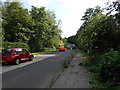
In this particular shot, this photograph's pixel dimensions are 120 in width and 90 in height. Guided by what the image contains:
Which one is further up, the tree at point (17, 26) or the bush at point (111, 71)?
the tree at point (17, 26)

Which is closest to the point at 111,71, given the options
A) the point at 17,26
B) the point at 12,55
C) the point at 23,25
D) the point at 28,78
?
the point at 28,78

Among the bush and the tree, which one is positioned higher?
the tree

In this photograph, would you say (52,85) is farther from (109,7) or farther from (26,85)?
(109,7)

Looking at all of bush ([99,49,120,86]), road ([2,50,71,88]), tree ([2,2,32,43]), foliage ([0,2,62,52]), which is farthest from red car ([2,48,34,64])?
tree ([2,2,32,43])

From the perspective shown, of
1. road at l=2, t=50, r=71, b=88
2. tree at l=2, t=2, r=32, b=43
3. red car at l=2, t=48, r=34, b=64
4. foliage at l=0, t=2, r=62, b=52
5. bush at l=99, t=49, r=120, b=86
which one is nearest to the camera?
bush at l=99, t=49, r=120, b=86

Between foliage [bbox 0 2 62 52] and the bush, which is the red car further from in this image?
foliage [bbox 0 2 62 52]

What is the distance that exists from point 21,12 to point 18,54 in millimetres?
18553

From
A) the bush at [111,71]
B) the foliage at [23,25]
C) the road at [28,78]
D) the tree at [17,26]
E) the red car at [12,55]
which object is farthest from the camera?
the foliage at [23,25]

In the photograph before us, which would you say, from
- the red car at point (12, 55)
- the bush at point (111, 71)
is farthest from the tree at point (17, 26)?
the bush at point (111, 71)

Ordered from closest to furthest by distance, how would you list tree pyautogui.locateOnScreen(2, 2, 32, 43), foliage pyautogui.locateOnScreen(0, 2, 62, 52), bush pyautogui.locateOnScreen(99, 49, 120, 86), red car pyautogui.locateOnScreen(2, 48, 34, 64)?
bush pyautogui.locateOnScreen(99, 49, 120, 86), red car pyautogui.locateOnScreen(2, 48, 34, 64), tree pyautogui.locateOnScreen(2, 2, 32, 43), foliage pyautogui.locateOnScreen(0, 2, 62, 52)

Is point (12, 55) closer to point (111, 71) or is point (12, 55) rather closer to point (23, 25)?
point (111, 71)

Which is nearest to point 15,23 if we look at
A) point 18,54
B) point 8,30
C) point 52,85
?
point 8,30

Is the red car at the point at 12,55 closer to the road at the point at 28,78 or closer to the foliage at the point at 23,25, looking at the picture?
the road at the point at 28,78

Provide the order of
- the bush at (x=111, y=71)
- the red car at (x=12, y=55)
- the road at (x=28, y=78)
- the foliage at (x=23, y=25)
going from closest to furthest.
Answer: the bush at (x=111, y=71) < the road at (x=28, y=78) < the red car at (x=12, y=55) < the foliage at (x=23, y=25)
